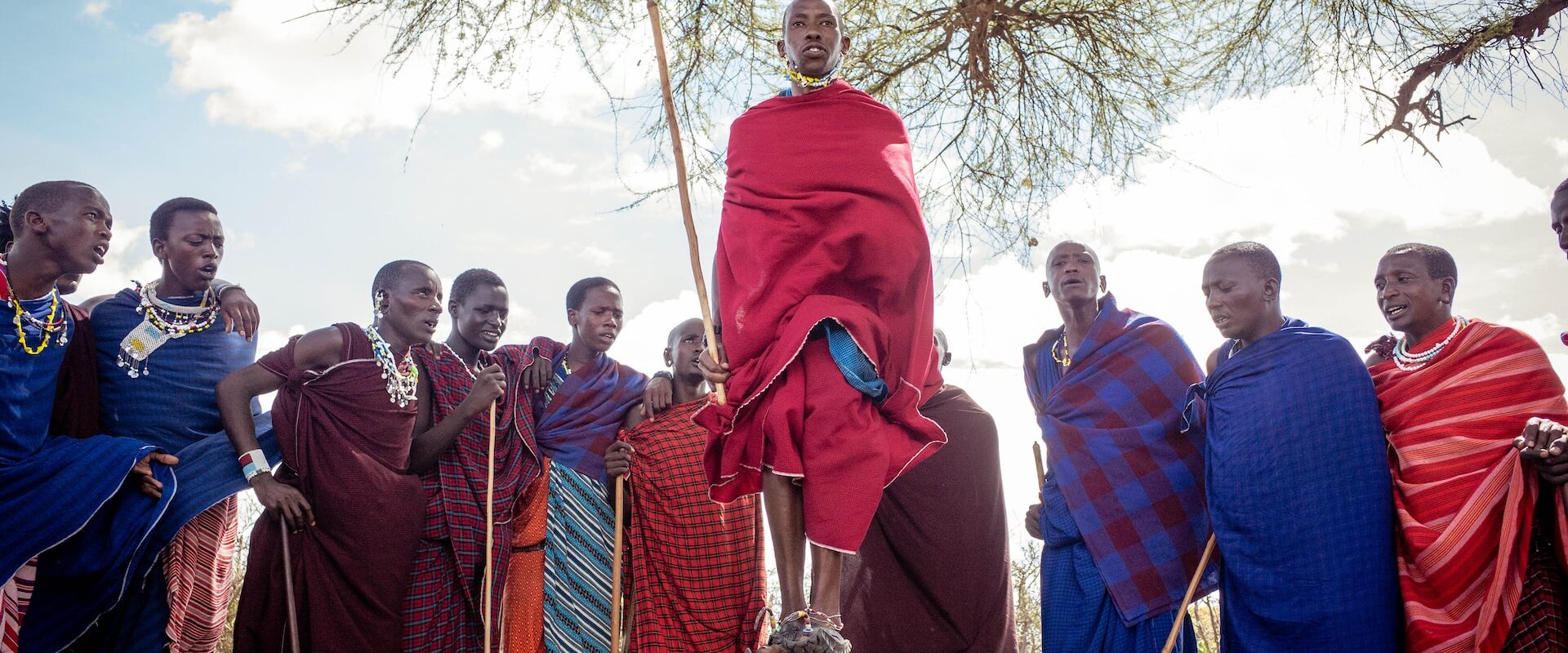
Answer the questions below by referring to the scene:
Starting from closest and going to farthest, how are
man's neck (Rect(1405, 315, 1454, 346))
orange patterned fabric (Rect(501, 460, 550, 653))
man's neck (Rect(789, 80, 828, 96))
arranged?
1. man's neck (Rect(789, 80, 828, 96))
2. man's neck (Rect(1405, 315, 1454, 346))
3. orange patterned fabric (Rect(501, 460, 550, 653))

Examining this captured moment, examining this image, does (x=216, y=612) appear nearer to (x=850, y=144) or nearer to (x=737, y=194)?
(x=737, y=194)

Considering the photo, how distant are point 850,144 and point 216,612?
135 inches

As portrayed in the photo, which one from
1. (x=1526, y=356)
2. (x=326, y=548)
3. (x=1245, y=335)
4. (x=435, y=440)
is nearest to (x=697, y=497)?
(x=435, y=440)

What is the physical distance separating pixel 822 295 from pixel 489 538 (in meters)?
2.52

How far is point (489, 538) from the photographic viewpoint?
5.25 metres

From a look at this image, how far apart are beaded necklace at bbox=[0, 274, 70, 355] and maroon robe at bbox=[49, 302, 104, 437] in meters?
0.04

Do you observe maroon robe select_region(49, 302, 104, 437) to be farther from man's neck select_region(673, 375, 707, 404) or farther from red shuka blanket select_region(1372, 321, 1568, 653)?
red shuka blanket select_region(1372, 321, 1568, 653)

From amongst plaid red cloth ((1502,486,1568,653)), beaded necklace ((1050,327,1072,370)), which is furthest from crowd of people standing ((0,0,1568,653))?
beaded necklace ((1050,327,1072,370))

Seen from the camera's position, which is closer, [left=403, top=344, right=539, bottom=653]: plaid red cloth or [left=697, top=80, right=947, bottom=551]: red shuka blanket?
[left=697, top=80, right=947, bottom=551]: red shuka blanket

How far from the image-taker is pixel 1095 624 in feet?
16.5

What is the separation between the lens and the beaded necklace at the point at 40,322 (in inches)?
172

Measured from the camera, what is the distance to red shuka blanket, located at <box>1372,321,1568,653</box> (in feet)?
14.0

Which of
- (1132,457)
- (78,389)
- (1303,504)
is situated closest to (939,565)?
(1132,457)

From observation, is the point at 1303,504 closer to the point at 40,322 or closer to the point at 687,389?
the point at 687,389
